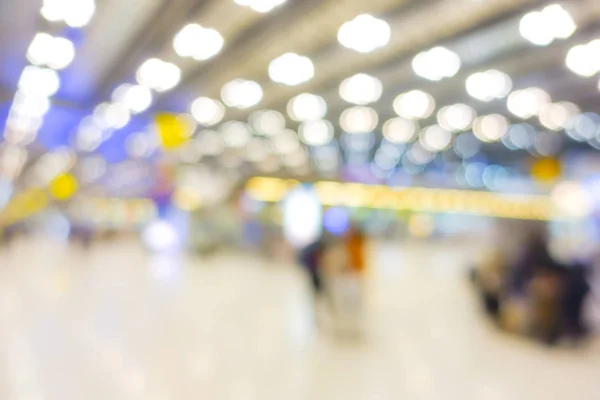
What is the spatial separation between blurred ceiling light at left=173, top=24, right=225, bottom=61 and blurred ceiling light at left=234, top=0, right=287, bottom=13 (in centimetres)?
123

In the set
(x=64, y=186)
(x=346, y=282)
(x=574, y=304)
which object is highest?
(x=64, y=186)

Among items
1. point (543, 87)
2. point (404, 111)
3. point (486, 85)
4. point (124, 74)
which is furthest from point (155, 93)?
point (543, 87)

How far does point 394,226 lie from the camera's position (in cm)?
3045

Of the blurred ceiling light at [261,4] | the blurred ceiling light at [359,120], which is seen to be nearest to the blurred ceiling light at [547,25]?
the blurred ceiling light at [261,4]

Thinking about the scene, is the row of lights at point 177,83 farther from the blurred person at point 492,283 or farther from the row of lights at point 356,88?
the blurred person at point 492,283

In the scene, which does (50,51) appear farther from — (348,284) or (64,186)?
(64,186)

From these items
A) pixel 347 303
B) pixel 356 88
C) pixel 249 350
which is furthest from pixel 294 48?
pixel 249 350

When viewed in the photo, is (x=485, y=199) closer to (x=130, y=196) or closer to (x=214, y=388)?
(x=130, y=196)

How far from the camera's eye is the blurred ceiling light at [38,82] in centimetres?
1235

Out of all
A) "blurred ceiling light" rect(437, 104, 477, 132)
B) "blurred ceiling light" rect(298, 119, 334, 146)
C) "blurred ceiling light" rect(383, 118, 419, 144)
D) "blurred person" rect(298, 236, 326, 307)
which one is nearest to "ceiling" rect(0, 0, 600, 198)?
"blurred ceiling light" rect(437, 104, 477, 132)

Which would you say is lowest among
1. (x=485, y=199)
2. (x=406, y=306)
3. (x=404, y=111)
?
(x=406, y=306)

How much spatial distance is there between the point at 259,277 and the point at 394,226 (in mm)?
16319

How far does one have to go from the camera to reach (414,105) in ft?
51.7

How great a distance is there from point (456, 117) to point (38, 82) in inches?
467
